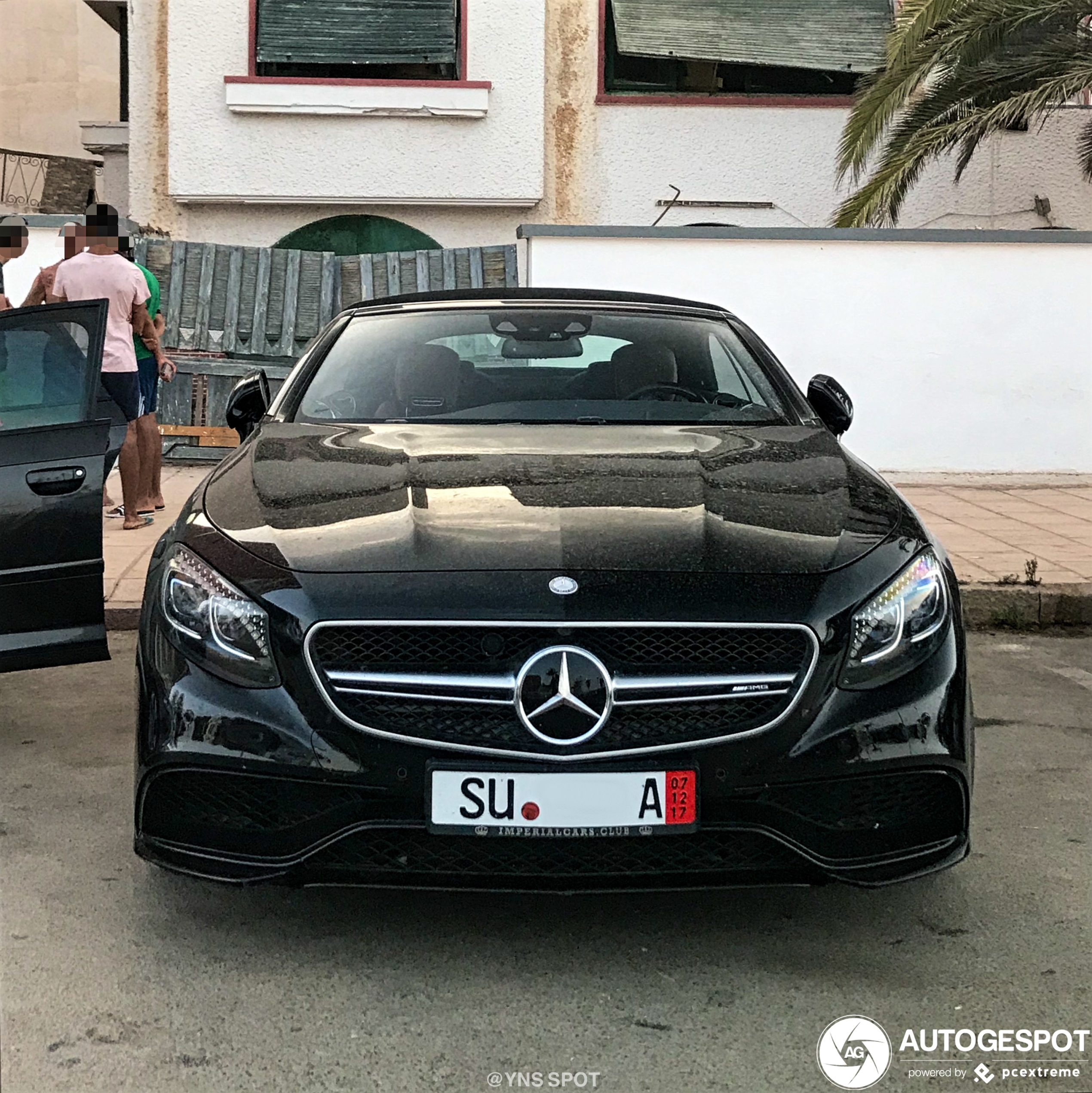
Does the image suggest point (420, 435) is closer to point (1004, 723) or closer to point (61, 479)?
point (61, 479)

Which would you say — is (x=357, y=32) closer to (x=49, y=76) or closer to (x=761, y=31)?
(x=761, y=31)

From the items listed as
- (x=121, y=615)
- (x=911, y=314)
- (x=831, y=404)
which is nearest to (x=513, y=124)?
(x=911, y=314)

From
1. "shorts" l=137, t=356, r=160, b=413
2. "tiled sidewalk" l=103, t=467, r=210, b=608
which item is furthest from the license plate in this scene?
"shorts" l=137, t=356, r=160, b=413

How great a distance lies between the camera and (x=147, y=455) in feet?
28.9

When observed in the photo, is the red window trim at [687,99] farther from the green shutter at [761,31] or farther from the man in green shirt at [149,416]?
the man in green shirt at [149,416]

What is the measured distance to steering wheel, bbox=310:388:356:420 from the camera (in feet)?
15.0

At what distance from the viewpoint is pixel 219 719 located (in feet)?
10.0

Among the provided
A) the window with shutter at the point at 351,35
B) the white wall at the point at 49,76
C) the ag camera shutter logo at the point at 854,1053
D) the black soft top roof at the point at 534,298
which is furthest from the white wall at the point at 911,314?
the white wall at the point at 49,76

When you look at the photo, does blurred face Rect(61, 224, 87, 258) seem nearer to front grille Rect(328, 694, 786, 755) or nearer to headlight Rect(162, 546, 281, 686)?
headlight Rect(162, 546, 281, 686)

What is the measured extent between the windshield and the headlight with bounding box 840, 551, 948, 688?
1312mm

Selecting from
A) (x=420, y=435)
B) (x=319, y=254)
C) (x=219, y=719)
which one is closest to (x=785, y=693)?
(x=219, y=719)

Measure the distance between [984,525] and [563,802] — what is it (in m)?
6.76

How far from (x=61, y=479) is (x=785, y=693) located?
99.0 inches

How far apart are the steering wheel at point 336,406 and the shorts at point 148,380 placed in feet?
14.9
